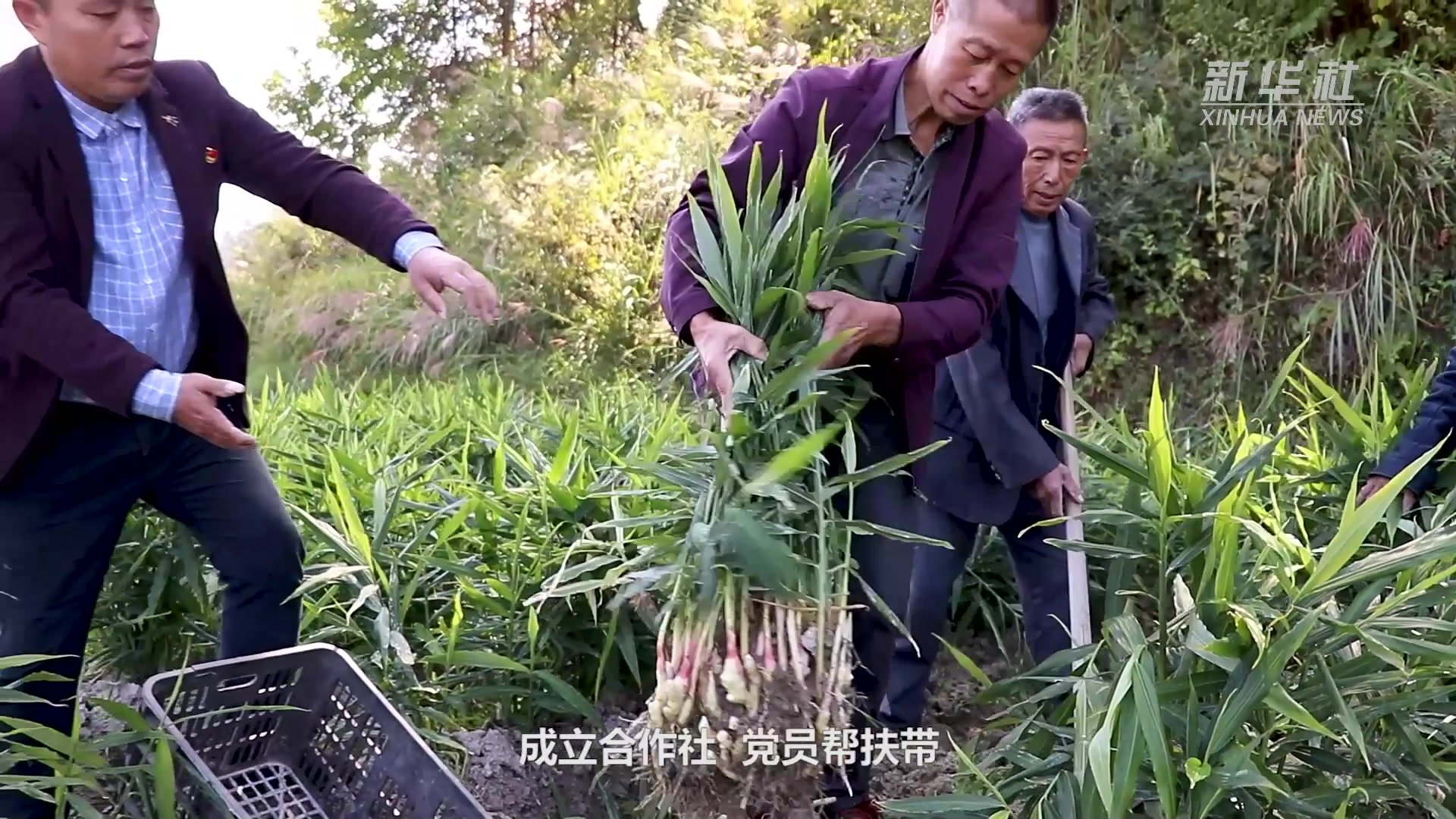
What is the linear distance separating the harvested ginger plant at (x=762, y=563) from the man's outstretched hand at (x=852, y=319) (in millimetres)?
18

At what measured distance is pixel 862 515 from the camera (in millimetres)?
1685

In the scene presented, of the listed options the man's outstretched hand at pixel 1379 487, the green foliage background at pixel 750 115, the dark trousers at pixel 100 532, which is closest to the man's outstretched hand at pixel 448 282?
the dark trousers at pixel 100 532

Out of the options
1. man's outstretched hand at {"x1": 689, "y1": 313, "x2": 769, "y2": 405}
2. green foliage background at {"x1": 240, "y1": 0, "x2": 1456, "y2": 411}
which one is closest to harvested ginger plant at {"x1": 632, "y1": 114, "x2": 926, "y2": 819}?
man's outstretched hand at {"x1": 689, "y1": 313, "x2": 769, "y2": 405}

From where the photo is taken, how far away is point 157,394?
1.50 m

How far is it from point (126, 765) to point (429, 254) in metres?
0.84

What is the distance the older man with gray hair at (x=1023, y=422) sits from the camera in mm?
2064

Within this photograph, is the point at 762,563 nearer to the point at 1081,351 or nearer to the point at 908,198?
the point at 908,198

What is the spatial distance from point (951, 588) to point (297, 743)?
114 centimetres

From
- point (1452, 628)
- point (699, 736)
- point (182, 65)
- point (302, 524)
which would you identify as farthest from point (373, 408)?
point (1452, 628)

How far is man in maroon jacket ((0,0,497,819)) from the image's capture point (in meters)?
1.51

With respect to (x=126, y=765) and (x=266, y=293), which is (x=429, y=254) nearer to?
(x=126, y=765)

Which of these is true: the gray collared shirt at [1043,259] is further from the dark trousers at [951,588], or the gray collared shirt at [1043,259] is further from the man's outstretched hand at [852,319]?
the man's outstretched hand at [852,319]

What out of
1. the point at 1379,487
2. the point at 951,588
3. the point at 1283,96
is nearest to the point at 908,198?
the point at 951,588

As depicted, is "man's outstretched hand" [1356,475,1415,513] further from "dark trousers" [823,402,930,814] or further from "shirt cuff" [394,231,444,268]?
"shirt cuff" [394,231,444,268]
